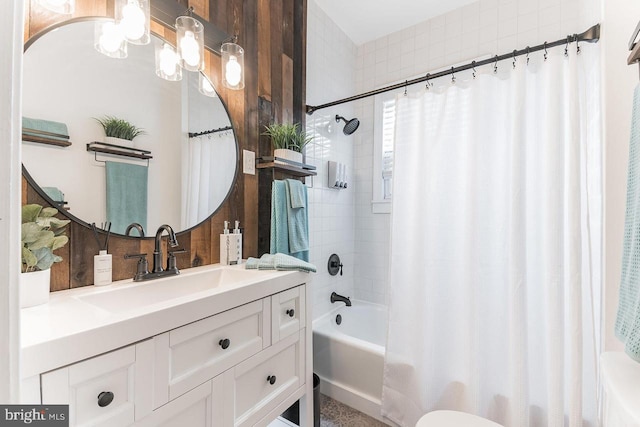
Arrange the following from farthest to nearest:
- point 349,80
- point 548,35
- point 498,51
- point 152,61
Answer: point 349,80 → point 498,51 → point 548,35 → point 152,61

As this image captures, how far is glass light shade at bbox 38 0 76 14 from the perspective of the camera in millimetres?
924

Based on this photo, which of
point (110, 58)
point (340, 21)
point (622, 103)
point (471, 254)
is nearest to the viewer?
point (622, 103)

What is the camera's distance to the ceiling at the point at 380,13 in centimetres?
214

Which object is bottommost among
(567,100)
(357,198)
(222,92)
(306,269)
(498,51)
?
(306,269)

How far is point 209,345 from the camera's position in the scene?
90cm

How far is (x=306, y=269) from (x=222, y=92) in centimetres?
102

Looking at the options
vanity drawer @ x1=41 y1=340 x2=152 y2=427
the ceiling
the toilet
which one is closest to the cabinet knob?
vanity drawer @ x1=41 y1=340 x2=152 y2=427

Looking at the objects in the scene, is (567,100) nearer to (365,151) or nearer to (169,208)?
(365,151)

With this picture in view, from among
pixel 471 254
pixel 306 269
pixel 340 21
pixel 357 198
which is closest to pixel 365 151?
pixel 357 198

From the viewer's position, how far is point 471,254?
1.45 m

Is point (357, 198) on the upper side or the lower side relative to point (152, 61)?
lower

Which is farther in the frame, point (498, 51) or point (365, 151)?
point (365, 151)

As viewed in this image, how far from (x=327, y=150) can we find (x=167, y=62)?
131 cm

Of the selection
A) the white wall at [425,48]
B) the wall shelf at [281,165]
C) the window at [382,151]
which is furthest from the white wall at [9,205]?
the window at [382,151]
